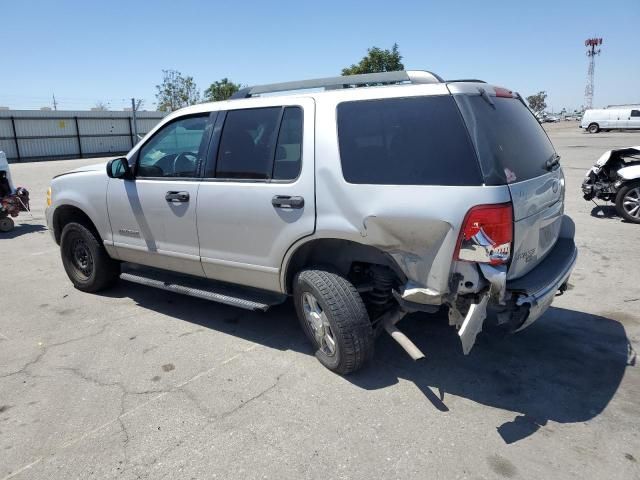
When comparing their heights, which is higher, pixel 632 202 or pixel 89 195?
pixel 89 195

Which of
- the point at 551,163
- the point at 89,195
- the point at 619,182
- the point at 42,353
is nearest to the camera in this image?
the point at 551,163

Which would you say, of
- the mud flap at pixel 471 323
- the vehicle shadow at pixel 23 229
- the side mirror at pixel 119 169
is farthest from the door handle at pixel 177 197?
the vehicle shadow at pixel 23 229

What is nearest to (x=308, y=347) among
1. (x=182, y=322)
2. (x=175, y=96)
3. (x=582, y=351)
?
(x=182, y=322)

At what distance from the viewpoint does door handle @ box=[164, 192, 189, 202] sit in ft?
13.7

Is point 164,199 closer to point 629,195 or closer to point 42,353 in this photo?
point 42,353

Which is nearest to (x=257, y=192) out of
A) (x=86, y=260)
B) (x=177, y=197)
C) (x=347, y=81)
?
(x=177, y=197)

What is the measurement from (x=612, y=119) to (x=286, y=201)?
47660 millimetres

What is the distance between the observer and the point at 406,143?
10.3ft

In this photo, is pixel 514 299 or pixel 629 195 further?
pixel 629 195

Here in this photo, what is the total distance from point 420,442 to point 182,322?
2.65 meters

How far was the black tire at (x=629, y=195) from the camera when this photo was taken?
27.5 ft

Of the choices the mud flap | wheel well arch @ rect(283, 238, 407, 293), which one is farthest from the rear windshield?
wheel well arch @ rect(283, 238, 407, 293)

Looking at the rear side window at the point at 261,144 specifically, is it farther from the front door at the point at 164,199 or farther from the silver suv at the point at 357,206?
the front door at the point at 164,199

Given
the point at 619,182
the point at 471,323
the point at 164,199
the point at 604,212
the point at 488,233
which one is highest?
the point at 164,199
